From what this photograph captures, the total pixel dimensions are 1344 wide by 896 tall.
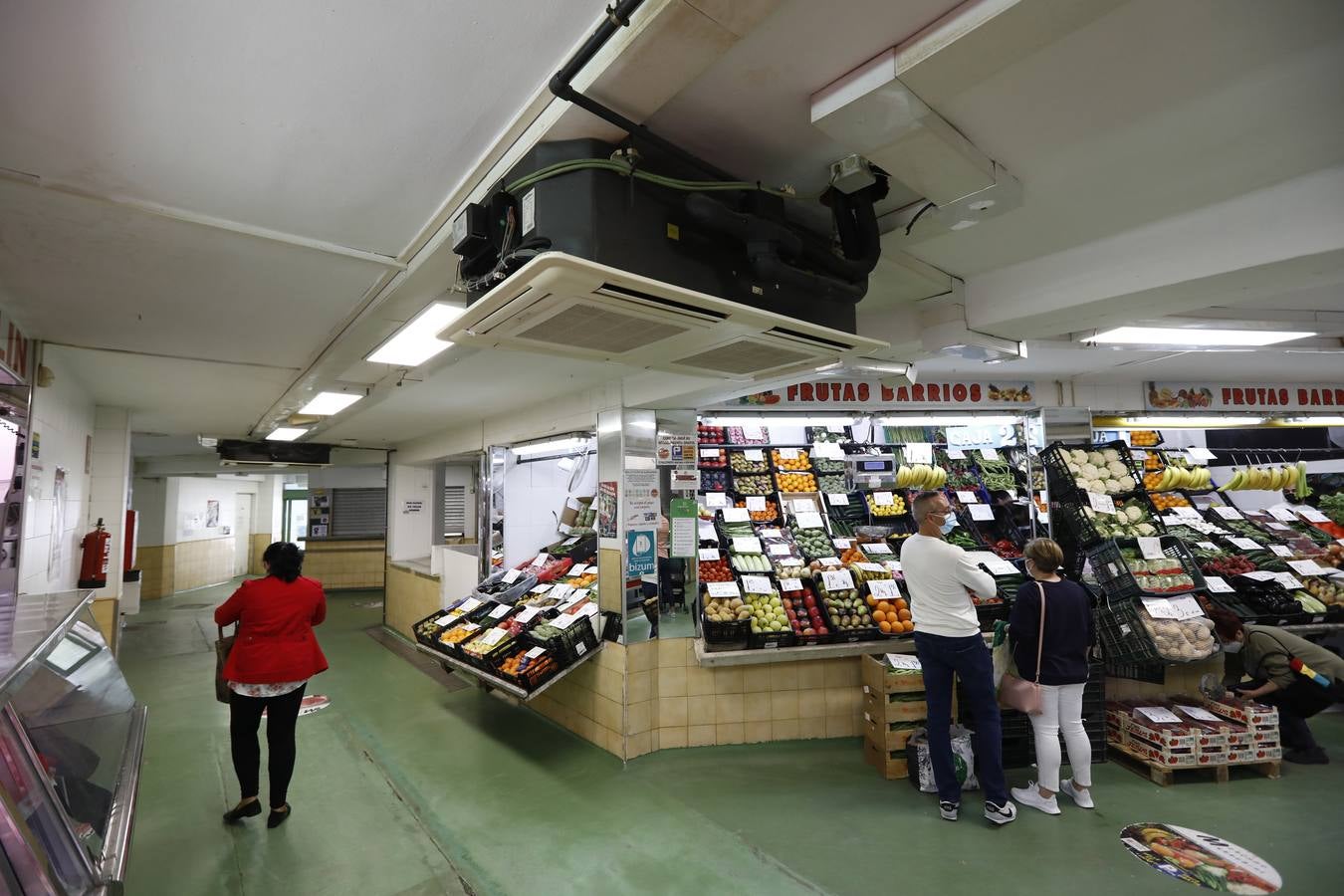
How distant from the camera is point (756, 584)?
15.3 feet

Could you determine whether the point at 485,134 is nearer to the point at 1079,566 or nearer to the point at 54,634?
the point at 54,634

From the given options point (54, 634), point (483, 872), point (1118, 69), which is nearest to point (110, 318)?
point (54, 634)

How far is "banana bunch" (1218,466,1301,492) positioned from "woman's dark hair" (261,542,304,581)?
7.93 meters

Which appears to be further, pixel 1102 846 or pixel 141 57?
pixel 1102 846

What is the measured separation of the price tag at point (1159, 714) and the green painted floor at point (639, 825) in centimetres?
39

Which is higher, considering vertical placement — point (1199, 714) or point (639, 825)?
point (1199, 714)

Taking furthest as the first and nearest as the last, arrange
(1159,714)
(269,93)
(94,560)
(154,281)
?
(94,560), (1159,714), (154,281), (269,93)

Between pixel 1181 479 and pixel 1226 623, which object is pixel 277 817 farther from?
pixel 1181 479

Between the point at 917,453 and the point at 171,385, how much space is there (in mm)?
6458

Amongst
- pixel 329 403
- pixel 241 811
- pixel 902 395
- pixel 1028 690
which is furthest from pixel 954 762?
pixel 329 403

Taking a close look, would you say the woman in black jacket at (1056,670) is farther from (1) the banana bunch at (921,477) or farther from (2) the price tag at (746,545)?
(1) the banana bunch at (921,477)

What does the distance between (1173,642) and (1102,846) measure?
163 cm

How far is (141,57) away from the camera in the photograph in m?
1.41

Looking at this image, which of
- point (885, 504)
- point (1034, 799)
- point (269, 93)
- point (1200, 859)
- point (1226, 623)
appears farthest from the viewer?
point (885, 504)
